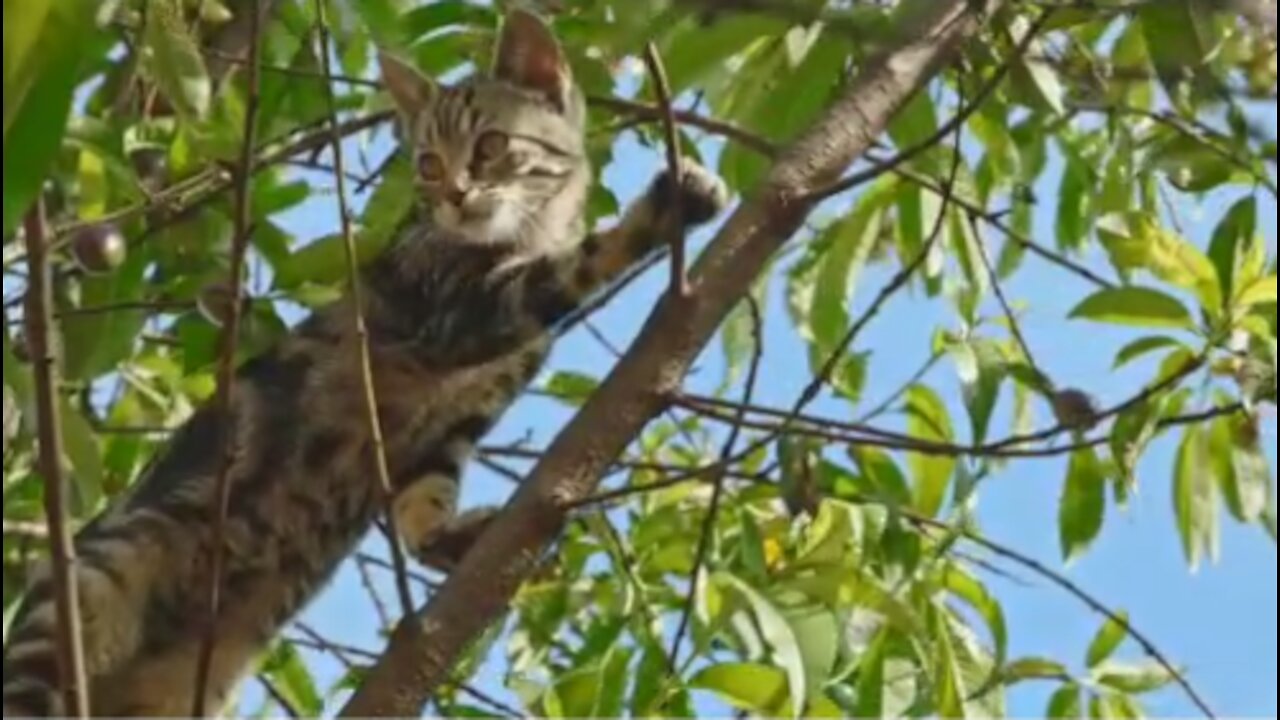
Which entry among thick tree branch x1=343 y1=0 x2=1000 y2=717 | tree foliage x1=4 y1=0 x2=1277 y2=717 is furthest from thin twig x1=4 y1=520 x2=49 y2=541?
thick tree branch x1=343 y1=0 x2=1000 y2=717

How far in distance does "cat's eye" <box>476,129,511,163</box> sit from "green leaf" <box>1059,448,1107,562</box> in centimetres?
114

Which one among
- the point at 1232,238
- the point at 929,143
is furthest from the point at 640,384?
the point at 1232,238

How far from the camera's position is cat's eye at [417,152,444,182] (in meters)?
3.41

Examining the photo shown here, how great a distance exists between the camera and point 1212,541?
2914mm

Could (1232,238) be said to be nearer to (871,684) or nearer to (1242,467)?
(1242,467)

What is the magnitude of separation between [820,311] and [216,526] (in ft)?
3.50

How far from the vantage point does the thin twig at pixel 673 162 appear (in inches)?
85.1

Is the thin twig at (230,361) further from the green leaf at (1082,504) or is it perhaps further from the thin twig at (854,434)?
the green leaf at (1082,504)

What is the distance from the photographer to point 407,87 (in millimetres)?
3398

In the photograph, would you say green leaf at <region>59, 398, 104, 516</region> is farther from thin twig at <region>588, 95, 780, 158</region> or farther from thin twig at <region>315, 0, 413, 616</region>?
thin twig at <region>588, 95, 780, 158</region>

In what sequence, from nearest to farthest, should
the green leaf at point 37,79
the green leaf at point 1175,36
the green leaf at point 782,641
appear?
the green leaf at point 37,79 → the green leaf at point 1175,36 → the green leaf at point 782,641

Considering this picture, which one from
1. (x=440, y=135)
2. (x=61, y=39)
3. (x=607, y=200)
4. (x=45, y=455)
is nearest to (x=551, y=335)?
(x=607, y=200)

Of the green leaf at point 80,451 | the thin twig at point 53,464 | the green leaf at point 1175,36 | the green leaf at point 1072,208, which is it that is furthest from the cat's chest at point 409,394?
the thin twig at point 53,464

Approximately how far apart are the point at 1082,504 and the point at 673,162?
75cm
